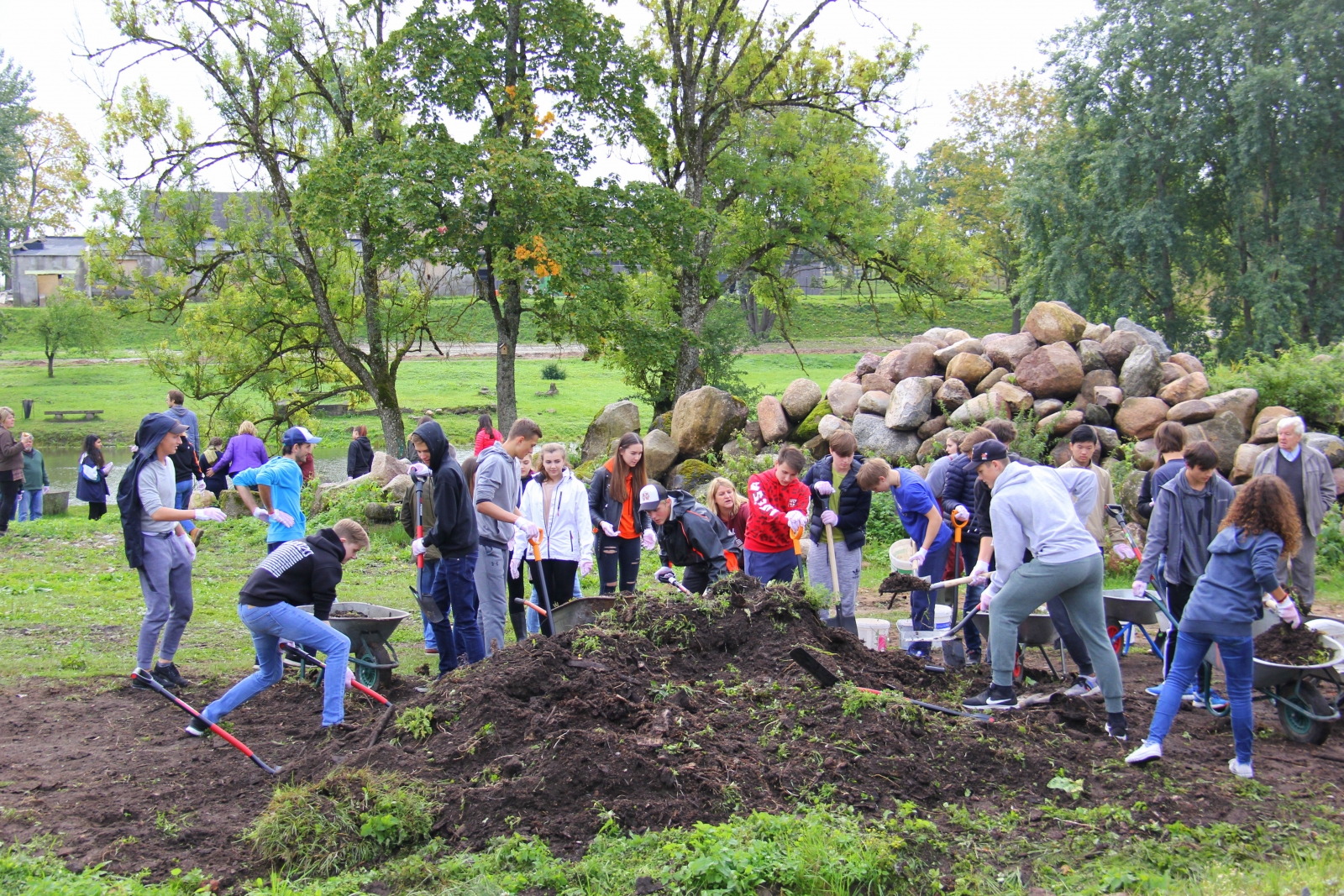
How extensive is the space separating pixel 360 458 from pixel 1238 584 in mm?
14170

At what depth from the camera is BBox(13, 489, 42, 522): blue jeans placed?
593 inches

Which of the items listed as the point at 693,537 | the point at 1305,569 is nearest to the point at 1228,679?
the point at 1305,569

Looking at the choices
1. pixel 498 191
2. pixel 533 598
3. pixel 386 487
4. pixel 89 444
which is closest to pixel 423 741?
pixel 533 598

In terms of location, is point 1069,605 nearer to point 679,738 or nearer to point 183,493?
point 679,738

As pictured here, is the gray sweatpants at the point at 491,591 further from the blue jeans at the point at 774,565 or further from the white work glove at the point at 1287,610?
the white work glove at the point at 1287,610

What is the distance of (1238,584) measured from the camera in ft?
16.8

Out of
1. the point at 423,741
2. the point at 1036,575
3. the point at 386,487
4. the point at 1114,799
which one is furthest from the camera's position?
the point at 386,487

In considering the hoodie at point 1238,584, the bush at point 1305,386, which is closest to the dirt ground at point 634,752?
the hoodie at point 1238,584

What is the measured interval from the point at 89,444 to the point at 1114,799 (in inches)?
542

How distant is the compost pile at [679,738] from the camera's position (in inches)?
181

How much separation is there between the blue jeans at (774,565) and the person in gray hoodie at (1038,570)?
200cm

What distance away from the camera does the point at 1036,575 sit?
5578 mm

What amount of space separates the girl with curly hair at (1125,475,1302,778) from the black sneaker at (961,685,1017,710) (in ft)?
2.60

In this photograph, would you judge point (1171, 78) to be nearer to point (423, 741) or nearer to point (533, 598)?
point (533, 598)
